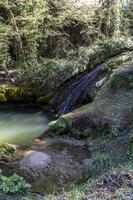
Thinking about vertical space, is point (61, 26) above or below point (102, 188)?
above

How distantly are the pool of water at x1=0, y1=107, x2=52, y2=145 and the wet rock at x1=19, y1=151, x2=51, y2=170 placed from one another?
2350 mm

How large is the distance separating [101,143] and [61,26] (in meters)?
13.7

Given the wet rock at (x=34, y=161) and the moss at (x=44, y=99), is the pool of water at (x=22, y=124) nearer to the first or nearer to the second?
the moss at (x=44, y=99)

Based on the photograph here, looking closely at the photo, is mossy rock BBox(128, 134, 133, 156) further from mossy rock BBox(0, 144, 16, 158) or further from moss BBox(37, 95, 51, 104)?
moss BBox(37, 95, 51, 104)

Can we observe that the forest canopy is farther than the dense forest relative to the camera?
Yes

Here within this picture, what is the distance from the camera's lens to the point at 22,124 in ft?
41.6

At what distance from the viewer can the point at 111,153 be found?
6.84 metres

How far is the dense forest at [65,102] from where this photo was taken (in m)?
6.05

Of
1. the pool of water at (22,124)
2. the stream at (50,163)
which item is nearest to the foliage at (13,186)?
the stream at (50,163)

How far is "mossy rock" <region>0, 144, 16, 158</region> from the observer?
7.58 m

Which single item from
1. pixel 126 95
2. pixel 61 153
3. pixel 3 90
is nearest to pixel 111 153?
pixel 61 153

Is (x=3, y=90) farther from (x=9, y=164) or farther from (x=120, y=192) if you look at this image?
(x=120, y=192)

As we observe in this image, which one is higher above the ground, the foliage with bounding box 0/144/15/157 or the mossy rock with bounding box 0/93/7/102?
the foliage with bounding box 0/144/15/157

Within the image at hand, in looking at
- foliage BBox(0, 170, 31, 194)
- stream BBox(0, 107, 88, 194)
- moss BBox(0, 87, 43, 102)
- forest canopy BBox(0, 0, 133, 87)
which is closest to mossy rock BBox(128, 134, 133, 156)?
stream BBox(0, 107, 88, 194)
